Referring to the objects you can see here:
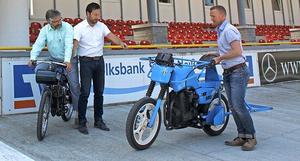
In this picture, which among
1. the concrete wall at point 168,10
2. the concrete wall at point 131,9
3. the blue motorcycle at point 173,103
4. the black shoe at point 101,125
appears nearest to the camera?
the blue motorcycle at point 173,103

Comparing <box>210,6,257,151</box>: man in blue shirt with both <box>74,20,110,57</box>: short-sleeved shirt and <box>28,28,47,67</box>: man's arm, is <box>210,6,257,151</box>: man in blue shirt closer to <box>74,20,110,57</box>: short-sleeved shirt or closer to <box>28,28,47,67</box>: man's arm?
<box>74,20,110,57</box>: short-sleeved shirt

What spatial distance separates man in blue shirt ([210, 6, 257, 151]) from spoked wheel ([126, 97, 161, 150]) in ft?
3.11

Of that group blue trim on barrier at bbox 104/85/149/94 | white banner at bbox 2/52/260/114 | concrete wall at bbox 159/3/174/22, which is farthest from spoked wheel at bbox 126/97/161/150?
concrete wall at bbox 159/3/174/22

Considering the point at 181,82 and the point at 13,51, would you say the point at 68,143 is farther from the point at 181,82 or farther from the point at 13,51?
the point at 13,51

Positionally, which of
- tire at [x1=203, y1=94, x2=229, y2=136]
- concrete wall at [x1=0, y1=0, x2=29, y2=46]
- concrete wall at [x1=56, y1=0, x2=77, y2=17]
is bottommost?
tire at [x1=203, y1=94, x2=229, y2=136]

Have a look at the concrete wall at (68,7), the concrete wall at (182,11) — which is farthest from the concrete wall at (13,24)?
the concrete wall at (182,11)

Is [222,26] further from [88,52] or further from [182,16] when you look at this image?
[182,16]

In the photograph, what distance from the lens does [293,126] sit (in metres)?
6.04

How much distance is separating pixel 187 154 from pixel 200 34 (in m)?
13.0

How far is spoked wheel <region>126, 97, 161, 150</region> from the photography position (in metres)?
4.25

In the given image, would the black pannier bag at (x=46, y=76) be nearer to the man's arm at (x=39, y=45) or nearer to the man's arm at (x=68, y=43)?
the man's arm at (x=68, y=43)

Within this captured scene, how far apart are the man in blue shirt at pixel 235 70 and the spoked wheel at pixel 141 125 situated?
0.95 metres

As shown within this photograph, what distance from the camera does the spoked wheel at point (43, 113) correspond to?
15.5ft

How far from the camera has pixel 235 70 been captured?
467 centimetres
